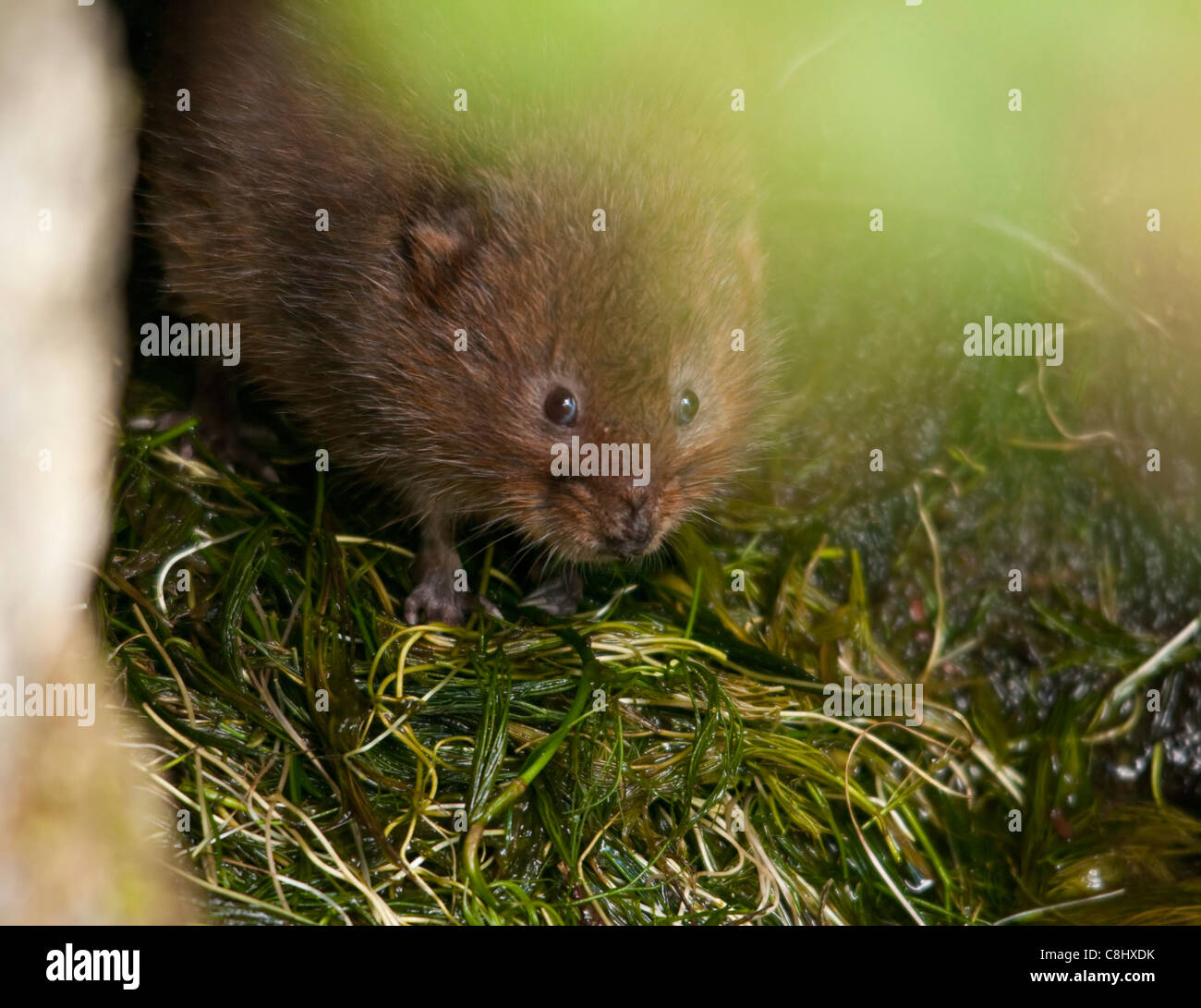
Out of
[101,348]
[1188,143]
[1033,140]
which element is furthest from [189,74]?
[1188,143]

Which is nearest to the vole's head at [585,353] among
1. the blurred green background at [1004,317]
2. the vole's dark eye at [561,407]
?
the vole's dark eye at [561,407]

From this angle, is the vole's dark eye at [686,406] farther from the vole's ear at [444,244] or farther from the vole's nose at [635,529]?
the vole's ear at [444,244]

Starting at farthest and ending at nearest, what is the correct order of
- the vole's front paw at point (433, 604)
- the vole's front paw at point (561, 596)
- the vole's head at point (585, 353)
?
the vole's front paw at point (561, 596) < the vole's front paw at point (433, 604) < the vole's head at point (585, 353)

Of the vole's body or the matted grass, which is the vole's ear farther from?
the matted grass

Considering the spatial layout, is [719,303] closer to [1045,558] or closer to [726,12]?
[726,12]

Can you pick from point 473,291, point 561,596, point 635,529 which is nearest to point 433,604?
point 561,596

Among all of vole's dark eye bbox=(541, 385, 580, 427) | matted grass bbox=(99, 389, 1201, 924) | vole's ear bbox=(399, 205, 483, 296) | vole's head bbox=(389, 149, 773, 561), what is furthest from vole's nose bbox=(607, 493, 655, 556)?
vole's ear bbox=(399, 205, 483, 296)
